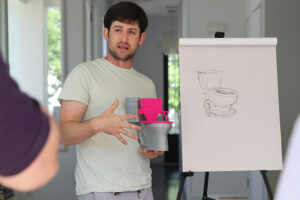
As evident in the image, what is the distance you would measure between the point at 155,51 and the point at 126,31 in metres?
7.34

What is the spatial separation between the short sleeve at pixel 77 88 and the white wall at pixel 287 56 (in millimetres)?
2483

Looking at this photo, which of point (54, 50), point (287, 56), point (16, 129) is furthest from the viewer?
point (54, 50)

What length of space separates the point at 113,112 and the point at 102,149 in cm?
17

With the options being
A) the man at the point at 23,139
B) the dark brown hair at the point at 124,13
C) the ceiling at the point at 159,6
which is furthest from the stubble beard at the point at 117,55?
the ceiling at the point at 159,6

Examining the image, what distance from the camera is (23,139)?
520 millimetres

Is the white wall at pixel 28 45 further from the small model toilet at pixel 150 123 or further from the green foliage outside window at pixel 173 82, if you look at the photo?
the green foliage outside window at pixel 173 82

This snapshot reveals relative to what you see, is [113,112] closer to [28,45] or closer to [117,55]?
[117,55]

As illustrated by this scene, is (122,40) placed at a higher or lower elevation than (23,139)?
higher

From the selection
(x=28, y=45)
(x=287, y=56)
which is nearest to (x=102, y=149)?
(x=28, y=45)

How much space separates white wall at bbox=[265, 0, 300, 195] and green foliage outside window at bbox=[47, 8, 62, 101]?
2054 mm

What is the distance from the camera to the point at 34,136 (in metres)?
0.53

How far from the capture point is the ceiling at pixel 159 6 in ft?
24.8

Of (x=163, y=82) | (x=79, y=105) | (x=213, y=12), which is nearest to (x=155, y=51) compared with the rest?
(x=163, y=82)

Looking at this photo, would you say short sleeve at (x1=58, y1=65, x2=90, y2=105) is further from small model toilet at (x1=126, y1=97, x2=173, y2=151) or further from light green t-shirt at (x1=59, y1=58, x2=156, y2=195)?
small model toilet at (x1=126, y1=97, x2=173, y2=151)
